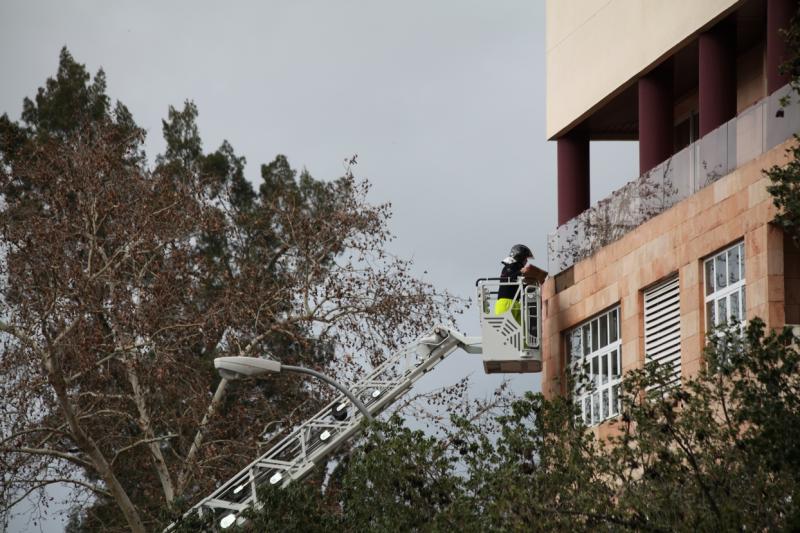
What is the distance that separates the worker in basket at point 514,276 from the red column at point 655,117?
2.35m

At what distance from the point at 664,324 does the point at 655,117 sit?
4454 mm

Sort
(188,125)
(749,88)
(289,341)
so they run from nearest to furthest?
1. (749,88)
2. (289,341)
3. (188,125)

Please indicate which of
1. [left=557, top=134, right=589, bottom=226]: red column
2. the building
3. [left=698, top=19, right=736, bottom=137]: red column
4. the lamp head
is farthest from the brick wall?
the lamp head

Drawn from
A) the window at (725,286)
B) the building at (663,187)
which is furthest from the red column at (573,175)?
the window at (725,286)

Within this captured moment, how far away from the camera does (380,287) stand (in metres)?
38.0

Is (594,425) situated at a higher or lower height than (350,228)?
lower

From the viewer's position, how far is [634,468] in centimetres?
2033

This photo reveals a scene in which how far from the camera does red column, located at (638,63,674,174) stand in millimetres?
30000

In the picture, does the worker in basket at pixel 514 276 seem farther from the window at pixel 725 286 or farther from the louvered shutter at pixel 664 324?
the window at pixel 725 286

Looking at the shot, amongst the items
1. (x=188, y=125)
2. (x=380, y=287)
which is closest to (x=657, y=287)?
(x=380, y=287)

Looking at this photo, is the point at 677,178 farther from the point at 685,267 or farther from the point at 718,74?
the point at 718,74

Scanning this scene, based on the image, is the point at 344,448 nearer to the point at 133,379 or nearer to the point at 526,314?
the point at 133,379

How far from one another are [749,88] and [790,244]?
6.68 meters

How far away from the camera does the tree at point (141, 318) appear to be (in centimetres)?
3503
